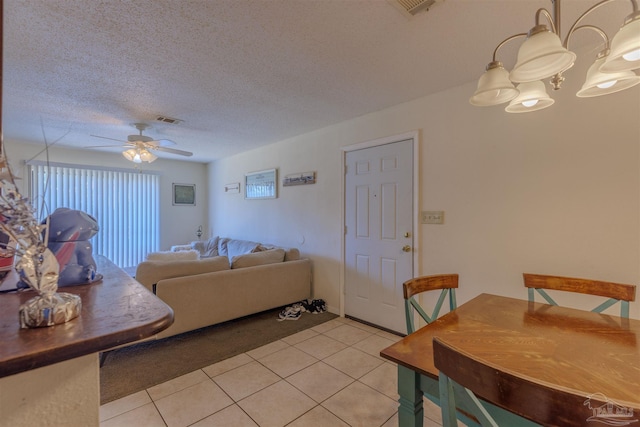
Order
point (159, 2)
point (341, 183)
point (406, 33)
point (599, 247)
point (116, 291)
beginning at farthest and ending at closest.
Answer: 1. point (341, 183)
2. point (599, 247)
3. point (406, 33)
4. point (159, 2)
5. point (116, 291)

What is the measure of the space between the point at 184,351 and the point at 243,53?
2.52 m

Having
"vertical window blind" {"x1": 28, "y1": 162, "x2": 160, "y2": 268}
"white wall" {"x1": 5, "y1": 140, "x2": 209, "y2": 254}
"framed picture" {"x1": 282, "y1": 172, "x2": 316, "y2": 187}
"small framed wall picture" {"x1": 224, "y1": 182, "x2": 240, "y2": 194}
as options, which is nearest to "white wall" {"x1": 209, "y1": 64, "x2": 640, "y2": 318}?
"framed picture" {"x1": 282, "y1": 172, "x2": 316, "y2": 187}

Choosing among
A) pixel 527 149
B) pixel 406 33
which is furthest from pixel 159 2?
pixel 527 149

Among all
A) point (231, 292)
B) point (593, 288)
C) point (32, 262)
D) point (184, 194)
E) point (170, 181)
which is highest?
point (170, 181)

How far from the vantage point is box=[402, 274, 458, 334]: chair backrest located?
1.54 m

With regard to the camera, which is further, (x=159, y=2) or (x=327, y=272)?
(x=327, y=272)

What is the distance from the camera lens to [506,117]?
2.24 metres

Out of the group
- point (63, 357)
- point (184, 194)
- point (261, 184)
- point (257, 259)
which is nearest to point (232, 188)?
point (261, 184)

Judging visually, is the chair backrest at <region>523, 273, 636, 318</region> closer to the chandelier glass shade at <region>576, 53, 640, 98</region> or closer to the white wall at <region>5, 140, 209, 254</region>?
the chandelier glass shade at <region>576, 53, 640, 98</region>

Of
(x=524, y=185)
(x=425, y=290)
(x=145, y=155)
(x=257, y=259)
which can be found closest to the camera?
(x=425, y=290)

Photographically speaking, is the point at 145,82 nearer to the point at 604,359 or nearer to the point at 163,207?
the point at 604,359

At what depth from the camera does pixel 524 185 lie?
2.16 metres

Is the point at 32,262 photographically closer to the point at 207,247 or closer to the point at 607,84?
the point at 607,84

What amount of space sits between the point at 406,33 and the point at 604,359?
1.84 metres
